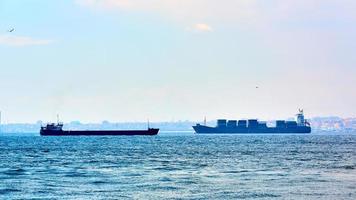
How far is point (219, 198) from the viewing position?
44812mm

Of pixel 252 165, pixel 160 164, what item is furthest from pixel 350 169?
pixel 160 164

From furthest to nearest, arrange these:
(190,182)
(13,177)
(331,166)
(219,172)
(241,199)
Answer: (331,166), (219,172), (13,177), (190,182), (241,199)

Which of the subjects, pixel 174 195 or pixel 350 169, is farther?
pixel 350 169

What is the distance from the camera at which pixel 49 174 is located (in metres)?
65.8

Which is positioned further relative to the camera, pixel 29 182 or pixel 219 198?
pixel 29 182

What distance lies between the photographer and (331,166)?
252ft

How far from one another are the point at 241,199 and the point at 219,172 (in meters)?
23.4

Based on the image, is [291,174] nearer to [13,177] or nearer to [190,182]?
[190,182]

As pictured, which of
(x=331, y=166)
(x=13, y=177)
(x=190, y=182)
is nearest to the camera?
(x=190, y=182)

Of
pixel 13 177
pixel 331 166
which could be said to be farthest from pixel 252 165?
pixel 13 177

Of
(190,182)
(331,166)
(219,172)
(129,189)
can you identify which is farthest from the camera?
(331,166)

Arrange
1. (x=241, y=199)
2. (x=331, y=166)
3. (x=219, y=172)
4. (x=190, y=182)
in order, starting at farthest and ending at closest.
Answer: (x=331, y=166) < (x=219, y=172) < (x=190, y=182) < (x=241, y=199)

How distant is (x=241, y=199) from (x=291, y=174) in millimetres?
21935

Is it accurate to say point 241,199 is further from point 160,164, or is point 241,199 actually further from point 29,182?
point 160,164
